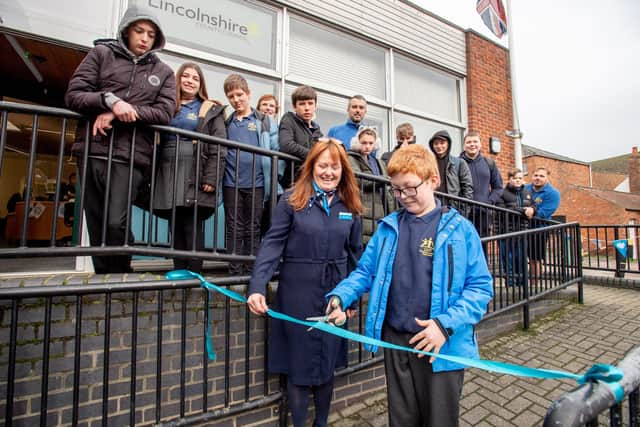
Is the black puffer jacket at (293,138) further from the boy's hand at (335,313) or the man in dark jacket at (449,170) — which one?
the man in dark jacket at (449,170)

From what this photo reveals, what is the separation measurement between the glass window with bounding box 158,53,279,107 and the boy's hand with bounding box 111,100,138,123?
8.10 ft

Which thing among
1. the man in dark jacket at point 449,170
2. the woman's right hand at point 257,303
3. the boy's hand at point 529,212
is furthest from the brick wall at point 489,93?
the woman's right hand at point 257,303

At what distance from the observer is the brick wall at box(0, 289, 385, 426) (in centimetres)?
178

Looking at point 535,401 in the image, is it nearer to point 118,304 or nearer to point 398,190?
point 398,190

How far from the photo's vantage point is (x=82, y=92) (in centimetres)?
200

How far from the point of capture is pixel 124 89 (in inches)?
88.7

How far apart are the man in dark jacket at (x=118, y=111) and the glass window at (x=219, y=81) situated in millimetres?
1924

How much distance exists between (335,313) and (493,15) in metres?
8.92

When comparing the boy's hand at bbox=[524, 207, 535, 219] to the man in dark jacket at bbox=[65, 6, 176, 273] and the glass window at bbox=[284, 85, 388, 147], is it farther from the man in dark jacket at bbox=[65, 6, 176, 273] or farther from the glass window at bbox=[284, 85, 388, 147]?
the man in dark jacket at bbox=[65, 6, 176, 273]

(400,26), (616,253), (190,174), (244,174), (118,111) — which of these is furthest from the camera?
(616,253)

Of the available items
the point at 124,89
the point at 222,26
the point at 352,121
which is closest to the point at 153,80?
the point at 124,89

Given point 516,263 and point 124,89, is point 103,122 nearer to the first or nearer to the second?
point 124,89

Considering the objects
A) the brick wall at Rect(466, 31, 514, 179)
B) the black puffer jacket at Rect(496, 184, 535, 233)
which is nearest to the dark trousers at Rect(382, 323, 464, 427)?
the black puffer jacket at Rect(496, 184, 535, 233)

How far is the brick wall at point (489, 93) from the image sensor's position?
7102mm
